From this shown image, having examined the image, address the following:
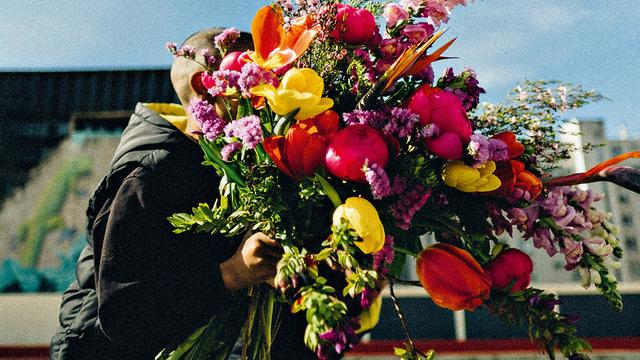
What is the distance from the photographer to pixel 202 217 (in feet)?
3.49

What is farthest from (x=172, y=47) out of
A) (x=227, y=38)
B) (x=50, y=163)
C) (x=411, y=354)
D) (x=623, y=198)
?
(x=623, y=198)

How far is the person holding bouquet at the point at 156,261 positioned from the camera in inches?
48.3

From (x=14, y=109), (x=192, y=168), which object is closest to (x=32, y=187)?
(x=14, y=109)

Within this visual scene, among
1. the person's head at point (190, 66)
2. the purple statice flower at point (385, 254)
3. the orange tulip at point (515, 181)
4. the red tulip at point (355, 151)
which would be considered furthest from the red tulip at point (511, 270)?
the person's head at point (190, 66)

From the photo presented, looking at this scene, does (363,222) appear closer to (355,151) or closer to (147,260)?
(355,151)

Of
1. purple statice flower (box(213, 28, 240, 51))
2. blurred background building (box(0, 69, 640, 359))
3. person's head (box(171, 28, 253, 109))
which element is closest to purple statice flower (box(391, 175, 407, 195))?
purple statice flower (box(213, 28, 240, 51))

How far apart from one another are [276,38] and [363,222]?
43 cm

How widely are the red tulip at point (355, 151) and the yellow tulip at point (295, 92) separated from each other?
0.08 metres

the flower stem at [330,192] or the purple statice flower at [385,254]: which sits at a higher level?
the flower stem at [330,192]

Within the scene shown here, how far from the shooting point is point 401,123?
37.9 inches

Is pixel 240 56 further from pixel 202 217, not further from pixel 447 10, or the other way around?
pixel 447 10

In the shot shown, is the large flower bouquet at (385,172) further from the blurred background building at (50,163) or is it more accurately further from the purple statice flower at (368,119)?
the blurred background building at (50,163)

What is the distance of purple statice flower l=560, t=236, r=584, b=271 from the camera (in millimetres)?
1096

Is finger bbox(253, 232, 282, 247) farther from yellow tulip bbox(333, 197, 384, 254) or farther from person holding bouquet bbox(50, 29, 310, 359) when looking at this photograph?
yellow tulip bbox(333, 197, 384, 254)
